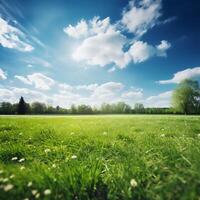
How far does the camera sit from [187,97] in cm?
5709

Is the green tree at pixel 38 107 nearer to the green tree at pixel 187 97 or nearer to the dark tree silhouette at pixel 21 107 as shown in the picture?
the dark tree silhouette at pixel 21 107

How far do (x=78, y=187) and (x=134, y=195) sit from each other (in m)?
0.62

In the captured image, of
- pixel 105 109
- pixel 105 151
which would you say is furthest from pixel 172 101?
pixel 105 151

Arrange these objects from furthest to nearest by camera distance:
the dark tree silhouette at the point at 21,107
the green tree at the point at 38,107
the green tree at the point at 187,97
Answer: the green tree at the point at 38,107 < the dark tree silhouette at the point at 21,107 < the green tree at the point at 187,97

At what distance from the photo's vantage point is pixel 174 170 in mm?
2051

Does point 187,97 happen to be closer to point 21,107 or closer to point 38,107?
point 21,107

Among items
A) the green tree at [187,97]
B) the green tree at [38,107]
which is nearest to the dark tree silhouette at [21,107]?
the green tree at [38,107]

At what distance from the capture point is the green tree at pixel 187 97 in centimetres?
5709

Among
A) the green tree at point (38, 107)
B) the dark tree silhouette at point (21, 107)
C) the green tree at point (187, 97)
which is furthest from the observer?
the green tree at point (38, 107)

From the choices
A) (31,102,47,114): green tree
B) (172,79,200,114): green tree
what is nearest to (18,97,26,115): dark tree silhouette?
(31,102,47,114): green tree

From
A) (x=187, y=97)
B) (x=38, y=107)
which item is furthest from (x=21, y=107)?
(x=187, y=97)

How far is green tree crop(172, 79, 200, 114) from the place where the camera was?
187 feet

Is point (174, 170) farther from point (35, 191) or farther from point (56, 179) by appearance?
point (35, 191)

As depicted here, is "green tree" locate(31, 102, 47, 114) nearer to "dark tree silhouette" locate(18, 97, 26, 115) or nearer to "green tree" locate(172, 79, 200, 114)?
"dark tree silhouette" locate(18, 97, 26, 115)
